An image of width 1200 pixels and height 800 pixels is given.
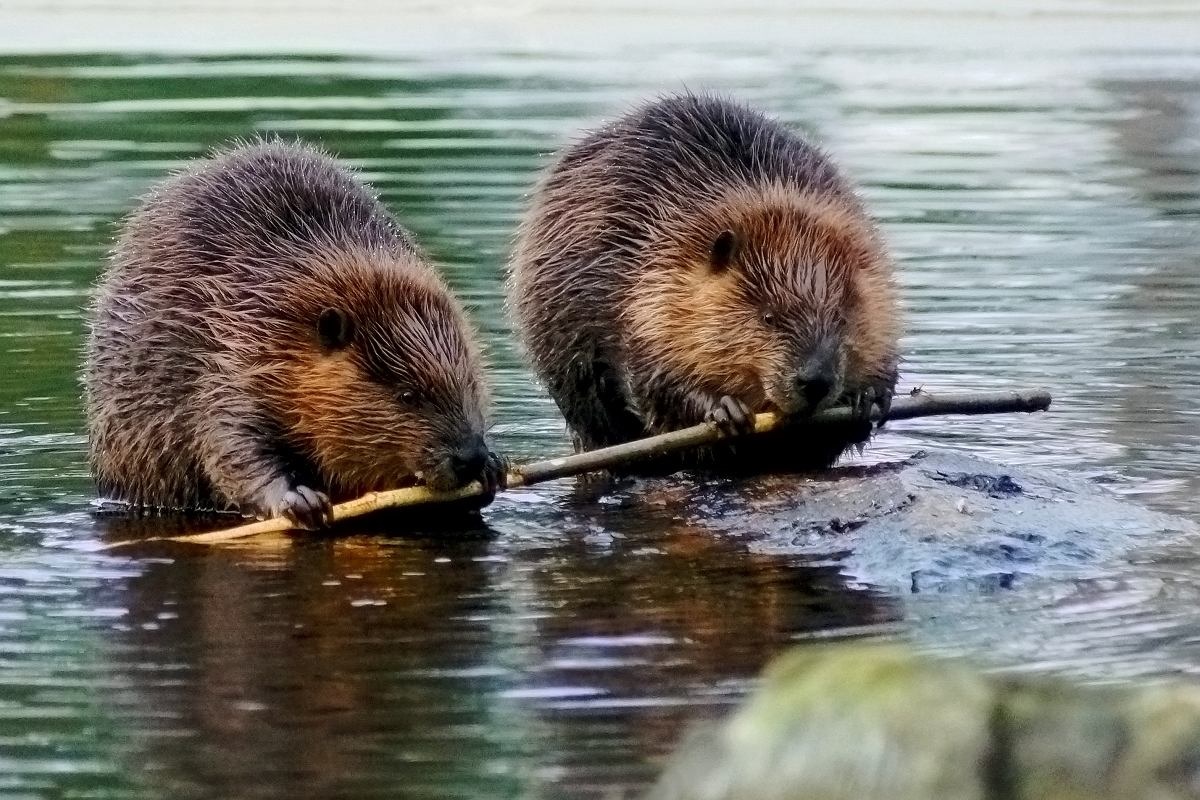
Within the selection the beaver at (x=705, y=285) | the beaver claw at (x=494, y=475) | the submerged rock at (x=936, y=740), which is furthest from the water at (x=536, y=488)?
the submerged rock at (x=936, y=740)

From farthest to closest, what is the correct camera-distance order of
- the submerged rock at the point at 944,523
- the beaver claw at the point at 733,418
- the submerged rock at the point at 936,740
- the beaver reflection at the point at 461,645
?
1. the beaver claw at the point at 733,418
2. the submerged rock at the point at 944,523
3. the beaver reflection at the point at 461,645
4. the submerged rock at the point at 936,740

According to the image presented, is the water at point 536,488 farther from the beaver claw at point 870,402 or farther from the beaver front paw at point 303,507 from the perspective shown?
the beaver claw at point 870,402

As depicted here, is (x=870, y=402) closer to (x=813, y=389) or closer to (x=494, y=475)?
(x=813, y=389)

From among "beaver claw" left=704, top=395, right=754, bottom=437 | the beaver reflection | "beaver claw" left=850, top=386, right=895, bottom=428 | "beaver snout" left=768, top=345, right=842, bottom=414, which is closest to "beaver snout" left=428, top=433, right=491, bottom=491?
the beaver reflection

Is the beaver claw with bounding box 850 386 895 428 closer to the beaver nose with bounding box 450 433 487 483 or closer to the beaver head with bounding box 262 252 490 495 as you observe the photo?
the beaver head with bounding box 262 252 490 495

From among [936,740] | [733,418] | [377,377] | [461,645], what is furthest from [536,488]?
[936,740]

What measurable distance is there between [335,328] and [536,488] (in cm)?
82

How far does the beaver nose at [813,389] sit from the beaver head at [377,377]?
2.86 feet

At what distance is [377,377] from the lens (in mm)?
5938

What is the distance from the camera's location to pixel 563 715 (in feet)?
14.1

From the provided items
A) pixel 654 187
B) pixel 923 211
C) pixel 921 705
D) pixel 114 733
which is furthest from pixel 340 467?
pixel 923 211

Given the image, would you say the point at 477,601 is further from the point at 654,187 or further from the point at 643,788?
the point at 654,187

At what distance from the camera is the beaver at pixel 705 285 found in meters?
6.45

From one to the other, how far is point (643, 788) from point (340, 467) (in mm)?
2360
